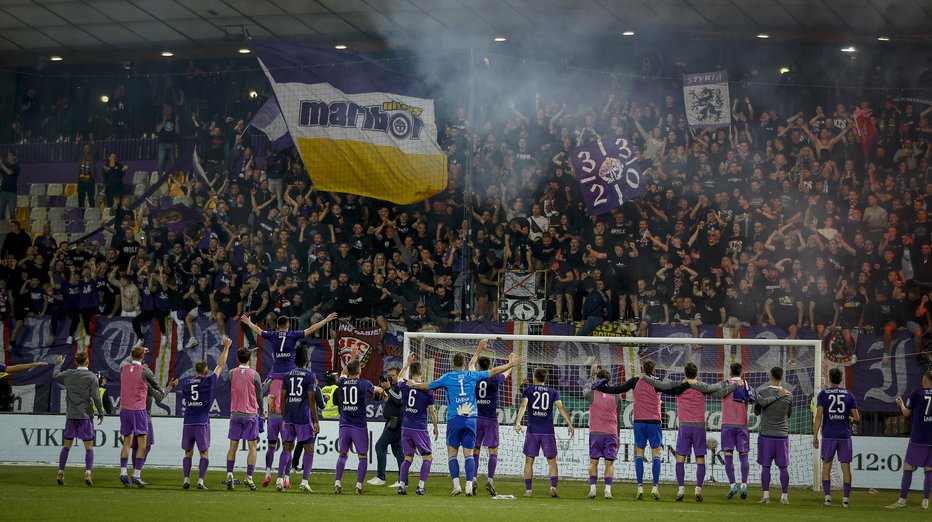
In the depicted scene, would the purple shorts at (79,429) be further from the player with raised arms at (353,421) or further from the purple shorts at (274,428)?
A: the player with raised arms at (353,421)

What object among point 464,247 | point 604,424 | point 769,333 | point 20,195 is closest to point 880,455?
point 769,333

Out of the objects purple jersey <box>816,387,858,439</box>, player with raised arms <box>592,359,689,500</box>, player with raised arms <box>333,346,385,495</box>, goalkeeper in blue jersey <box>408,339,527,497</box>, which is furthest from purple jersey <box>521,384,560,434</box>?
purple jersey <box>816,387,858,439</box>

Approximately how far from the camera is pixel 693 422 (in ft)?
52.9

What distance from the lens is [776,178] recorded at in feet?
76.2

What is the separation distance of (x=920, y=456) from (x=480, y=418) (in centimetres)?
618

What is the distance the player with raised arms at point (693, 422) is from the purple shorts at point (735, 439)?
46cm

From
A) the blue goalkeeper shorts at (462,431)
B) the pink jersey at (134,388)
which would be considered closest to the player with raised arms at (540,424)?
the blue goalkeeper shorts at (462,431)

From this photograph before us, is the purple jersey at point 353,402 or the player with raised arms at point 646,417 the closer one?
the purple jersey at point 353,402

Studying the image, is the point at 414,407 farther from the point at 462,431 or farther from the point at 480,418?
the point at 480,418

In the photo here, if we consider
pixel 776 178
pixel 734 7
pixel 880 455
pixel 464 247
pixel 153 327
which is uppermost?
pixel 734 7

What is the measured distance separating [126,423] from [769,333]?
1172cm

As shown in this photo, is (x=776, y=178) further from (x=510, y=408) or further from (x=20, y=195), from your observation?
(x=20, y=195)

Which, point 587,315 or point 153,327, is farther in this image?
point 153,327

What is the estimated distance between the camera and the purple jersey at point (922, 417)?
15469 millimetres
